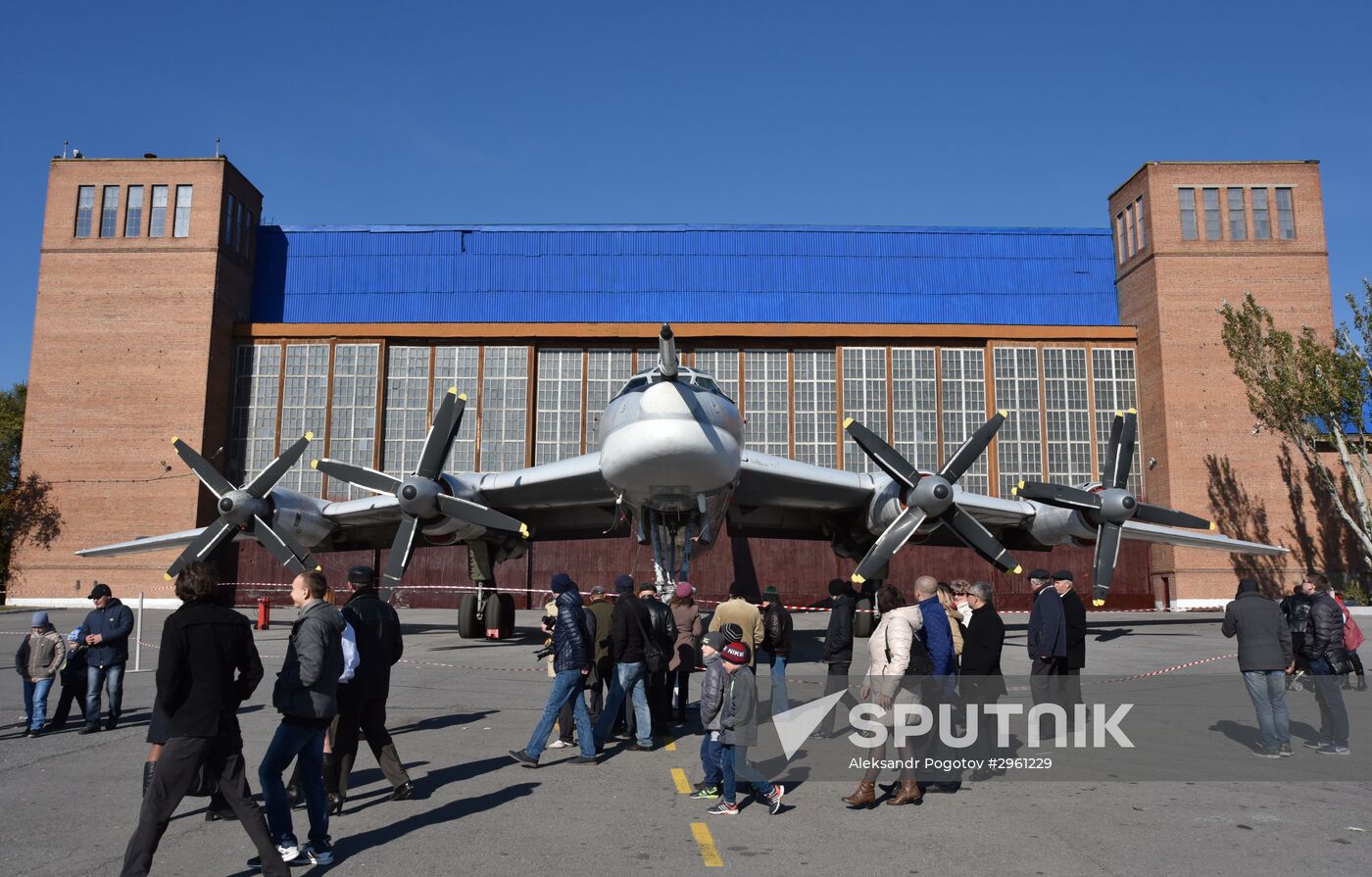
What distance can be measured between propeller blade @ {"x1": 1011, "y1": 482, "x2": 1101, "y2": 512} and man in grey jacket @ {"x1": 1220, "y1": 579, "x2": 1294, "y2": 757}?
33.9ft

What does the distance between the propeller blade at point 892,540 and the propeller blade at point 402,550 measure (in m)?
9.12

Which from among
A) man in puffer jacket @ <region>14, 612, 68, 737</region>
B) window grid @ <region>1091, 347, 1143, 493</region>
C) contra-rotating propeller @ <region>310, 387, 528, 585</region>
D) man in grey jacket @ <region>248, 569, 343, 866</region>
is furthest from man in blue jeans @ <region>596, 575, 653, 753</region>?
window grid @ <region>1091, 347, 1143, 493</region>

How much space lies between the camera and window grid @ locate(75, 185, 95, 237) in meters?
40.6

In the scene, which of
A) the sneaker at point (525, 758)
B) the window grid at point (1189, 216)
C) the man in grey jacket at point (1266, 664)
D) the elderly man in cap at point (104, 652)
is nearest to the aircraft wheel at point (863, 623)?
the man in grey jacket at point (1266, 664)

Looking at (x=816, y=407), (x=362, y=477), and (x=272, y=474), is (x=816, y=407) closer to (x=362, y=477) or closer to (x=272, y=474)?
(x=362, y=477)

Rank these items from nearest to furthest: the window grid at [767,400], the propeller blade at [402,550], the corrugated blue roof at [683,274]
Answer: the propeller blade at [402,550], the window grid at [767,400], the corrugated blue roof at [683,274]

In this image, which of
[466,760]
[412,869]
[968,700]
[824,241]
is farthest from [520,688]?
[824,241]

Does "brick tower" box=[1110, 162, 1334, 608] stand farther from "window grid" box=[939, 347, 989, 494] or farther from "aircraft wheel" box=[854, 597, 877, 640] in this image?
Answer: "aircraft wheel" box=[854, 597, 877, 640]

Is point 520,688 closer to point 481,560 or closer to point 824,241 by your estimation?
point 481,560

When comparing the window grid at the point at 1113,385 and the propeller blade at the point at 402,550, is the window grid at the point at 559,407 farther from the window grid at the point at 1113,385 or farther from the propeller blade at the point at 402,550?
the window grid at the point at 1113,385

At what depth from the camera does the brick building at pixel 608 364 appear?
38688 mm

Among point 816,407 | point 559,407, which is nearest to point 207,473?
point 559,407

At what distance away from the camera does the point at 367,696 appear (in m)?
6.72

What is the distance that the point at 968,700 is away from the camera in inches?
327
